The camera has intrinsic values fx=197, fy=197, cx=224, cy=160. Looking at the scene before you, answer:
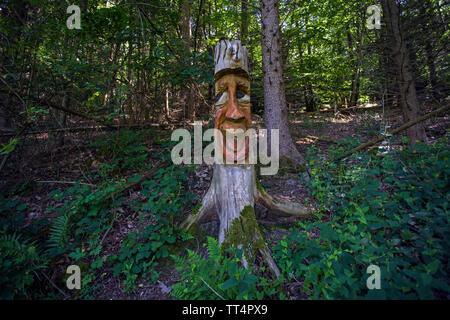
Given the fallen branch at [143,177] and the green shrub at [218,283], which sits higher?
the fallen branch at [143,177]

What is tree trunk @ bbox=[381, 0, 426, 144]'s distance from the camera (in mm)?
5227

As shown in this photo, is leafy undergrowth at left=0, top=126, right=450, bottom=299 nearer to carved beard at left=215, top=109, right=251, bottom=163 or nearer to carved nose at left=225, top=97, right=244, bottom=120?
carved beard at left=215, top=109, right=251, bottom=163

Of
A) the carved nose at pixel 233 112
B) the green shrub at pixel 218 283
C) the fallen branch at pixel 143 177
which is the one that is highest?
the carved nose at pixel 233 112

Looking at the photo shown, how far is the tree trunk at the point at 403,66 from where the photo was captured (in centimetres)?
523

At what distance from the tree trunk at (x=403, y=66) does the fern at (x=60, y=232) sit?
7839 mm

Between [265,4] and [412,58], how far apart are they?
4.65m

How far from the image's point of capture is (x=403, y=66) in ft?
17.3

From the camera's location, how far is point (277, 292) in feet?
7.05

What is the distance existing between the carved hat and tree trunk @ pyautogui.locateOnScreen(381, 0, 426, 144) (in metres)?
5.10

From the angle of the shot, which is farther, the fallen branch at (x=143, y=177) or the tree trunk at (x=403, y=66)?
the tree trunk at (x=403, y=66)

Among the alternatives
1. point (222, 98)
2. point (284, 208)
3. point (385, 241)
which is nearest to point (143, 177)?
point (222, 98)

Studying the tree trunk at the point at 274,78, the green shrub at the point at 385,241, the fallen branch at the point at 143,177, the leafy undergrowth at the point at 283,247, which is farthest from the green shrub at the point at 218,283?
the tree trunk at the point at 274,78

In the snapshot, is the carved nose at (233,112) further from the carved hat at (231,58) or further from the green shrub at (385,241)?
the green shrub at (385,241)
